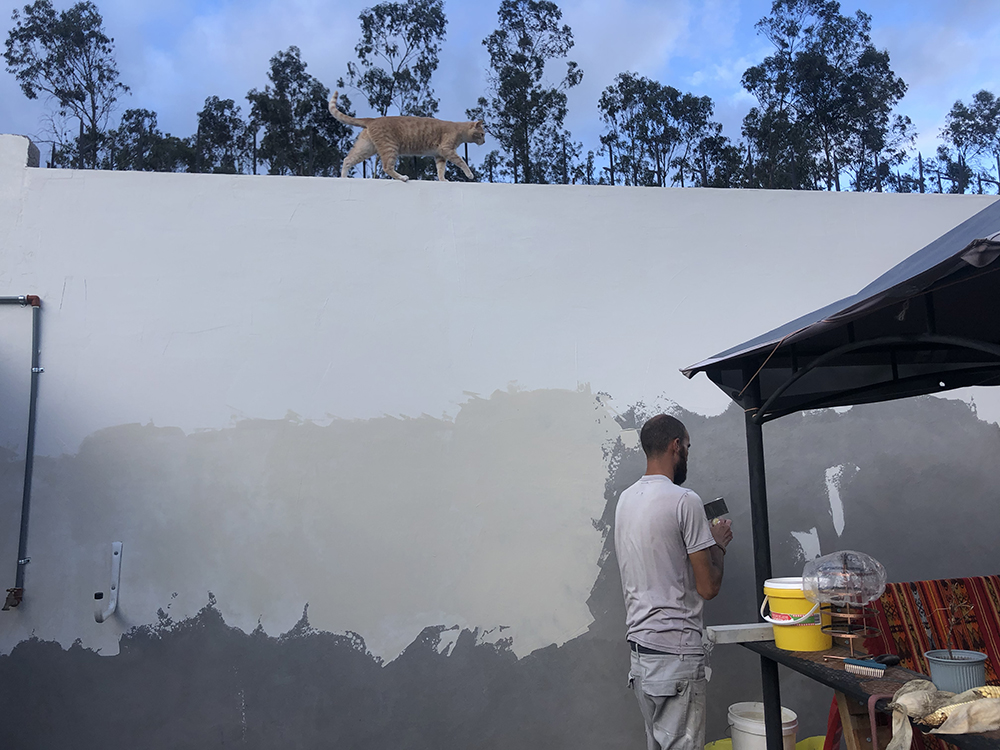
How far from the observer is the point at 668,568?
2.39 m

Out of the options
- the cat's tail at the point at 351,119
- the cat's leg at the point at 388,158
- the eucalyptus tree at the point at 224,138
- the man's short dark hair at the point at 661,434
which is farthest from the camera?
the eucalyptus tree at the point at 224,138

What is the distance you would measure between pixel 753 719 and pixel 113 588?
112 inches

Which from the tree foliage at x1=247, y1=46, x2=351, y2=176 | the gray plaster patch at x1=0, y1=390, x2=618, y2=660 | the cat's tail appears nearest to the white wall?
the gray plaster patch at x1=0, y1=390, x2=618, y2=660

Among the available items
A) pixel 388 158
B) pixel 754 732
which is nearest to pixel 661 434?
pixel 754 732

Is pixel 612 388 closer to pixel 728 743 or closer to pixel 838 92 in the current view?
pixel 728 743

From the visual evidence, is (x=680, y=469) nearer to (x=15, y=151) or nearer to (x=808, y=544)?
(x=808, y=544)

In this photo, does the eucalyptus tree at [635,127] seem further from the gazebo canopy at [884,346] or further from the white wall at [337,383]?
the gazebo canopy at [884,346]

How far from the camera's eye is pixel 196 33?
4.55 meters

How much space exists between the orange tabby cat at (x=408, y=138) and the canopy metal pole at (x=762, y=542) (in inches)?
90.6

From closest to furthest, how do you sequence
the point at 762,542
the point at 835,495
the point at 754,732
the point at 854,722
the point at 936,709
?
1. the point at 936,709
2. the point at 854,722
3. the point at 762,542
4. the point at 754,732
5. the point at 835,495

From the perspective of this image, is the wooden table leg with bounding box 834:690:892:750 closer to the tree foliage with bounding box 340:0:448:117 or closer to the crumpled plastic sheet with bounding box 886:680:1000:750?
the crumpled plastic sheet with bounding box 886:680:1000:750

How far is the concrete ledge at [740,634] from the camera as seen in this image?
245 cm

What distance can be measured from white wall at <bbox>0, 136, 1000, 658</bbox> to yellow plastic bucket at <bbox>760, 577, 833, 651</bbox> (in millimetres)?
1219

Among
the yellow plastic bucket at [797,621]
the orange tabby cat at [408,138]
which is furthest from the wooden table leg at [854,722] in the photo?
the orange tabby cat at [408,138]
